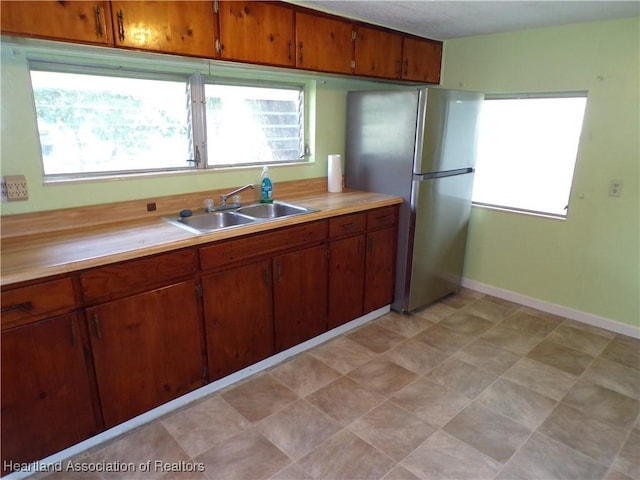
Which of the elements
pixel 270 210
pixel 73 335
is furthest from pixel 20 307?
pixel 270 210

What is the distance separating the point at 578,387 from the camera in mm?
2408

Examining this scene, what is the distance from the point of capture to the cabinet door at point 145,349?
1.82 meters

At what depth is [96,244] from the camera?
1.88 meters

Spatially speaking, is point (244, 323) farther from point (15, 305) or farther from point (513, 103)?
point (513, 103)

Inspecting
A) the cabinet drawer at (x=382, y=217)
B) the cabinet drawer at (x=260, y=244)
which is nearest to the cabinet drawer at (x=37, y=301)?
the cabinet drawer at (x=260, y=244)

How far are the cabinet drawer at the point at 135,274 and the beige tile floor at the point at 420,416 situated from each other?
29.9 inches

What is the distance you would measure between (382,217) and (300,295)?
34.7 inches

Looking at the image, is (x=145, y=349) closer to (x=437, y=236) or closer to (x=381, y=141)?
(x=381, y=141)

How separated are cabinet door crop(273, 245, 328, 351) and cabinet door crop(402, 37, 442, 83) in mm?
1698

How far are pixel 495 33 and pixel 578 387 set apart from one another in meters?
2.65

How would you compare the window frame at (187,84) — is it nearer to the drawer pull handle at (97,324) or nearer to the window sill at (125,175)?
the window sill at (125,175)

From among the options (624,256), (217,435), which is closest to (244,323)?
(217,435)

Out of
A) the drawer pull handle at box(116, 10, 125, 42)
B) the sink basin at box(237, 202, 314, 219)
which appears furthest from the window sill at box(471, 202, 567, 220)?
the drawer pull handle at box(116, 10, 125, 42)

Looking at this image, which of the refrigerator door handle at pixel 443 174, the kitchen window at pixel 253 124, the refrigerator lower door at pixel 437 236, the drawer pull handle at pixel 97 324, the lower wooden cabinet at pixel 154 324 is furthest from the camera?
the refrigerator lower door at pixel 437 236
